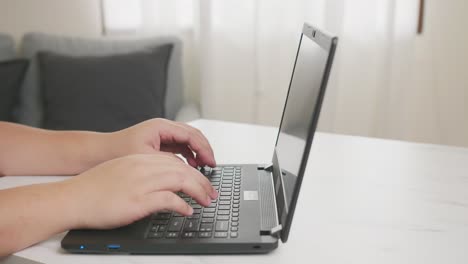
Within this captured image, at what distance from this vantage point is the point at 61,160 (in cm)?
94

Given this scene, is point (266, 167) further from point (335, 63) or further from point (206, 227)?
point (335, 63)

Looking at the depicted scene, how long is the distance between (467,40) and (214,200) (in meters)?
1.59

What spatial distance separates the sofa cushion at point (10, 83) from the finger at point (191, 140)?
1.43 m

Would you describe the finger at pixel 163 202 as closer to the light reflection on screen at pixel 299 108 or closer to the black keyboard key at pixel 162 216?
the black keyboard key at pixel 162 216

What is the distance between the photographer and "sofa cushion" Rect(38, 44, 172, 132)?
2078mm

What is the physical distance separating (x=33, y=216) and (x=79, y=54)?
1.79 metres

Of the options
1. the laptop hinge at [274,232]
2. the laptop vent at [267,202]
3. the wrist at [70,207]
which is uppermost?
the wrist at [70,207]

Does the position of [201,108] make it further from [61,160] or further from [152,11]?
[61,160]

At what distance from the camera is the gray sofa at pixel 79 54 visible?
2.30 metres

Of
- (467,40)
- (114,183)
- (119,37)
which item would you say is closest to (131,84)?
(119,37)

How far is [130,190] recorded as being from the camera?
0.67 m

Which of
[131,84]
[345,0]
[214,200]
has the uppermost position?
[345,0]

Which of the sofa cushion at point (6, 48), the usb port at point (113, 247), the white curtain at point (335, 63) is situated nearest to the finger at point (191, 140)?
the usb port at point (113, 247)

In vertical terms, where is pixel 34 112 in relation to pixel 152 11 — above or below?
below
